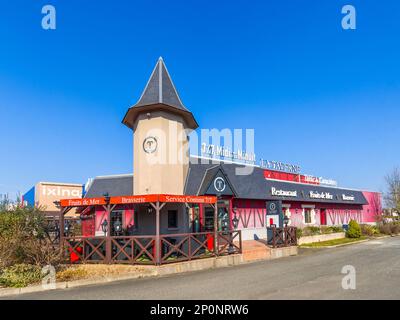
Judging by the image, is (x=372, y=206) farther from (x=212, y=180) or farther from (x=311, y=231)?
(x=212, y=180)

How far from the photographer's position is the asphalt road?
9.48 meters

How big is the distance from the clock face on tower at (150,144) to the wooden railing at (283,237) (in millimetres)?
7764

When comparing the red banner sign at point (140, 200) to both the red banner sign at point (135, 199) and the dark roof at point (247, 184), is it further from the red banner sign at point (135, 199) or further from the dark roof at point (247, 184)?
the dark roof at point (247, 184)

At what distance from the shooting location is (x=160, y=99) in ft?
58.2

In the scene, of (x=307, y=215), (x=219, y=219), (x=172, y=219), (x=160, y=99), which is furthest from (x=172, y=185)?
(x=307, y=215)

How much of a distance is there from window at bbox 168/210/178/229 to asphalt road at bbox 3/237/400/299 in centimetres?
424

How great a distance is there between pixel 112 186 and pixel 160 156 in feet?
25.8

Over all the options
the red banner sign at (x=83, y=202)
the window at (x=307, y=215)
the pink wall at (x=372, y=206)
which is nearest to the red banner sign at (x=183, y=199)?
the red banner sign at (x=83, y=202)

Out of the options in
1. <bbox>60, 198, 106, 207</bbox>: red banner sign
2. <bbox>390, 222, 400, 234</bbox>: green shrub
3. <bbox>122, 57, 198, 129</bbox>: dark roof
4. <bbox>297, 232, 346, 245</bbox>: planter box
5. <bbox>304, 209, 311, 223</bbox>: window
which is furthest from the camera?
<bbox>390, 222, 400, 234</bbox>: green shrub

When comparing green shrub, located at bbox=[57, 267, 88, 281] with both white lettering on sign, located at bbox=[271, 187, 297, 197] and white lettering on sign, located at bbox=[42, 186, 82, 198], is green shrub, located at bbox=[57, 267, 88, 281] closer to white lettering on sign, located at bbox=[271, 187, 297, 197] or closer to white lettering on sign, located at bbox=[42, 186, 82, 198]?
white lettering on sign, located at bbox=[271, 187, 297, 197]

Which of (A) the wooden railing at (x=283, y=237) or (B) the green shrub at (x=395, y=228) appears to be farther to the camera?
(B) the green shrub at (x=395, y=228)

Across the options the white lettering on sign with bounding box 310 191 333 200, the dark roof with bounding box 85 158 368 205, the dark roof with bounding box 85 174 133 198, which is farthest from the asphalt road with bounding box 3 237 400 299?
the white lettering on sign with bounding box 310 191 333 200

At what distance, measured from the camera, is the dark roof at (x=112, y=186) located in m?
23.7

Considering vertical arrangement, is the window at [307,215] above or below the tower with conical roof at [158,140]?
below
